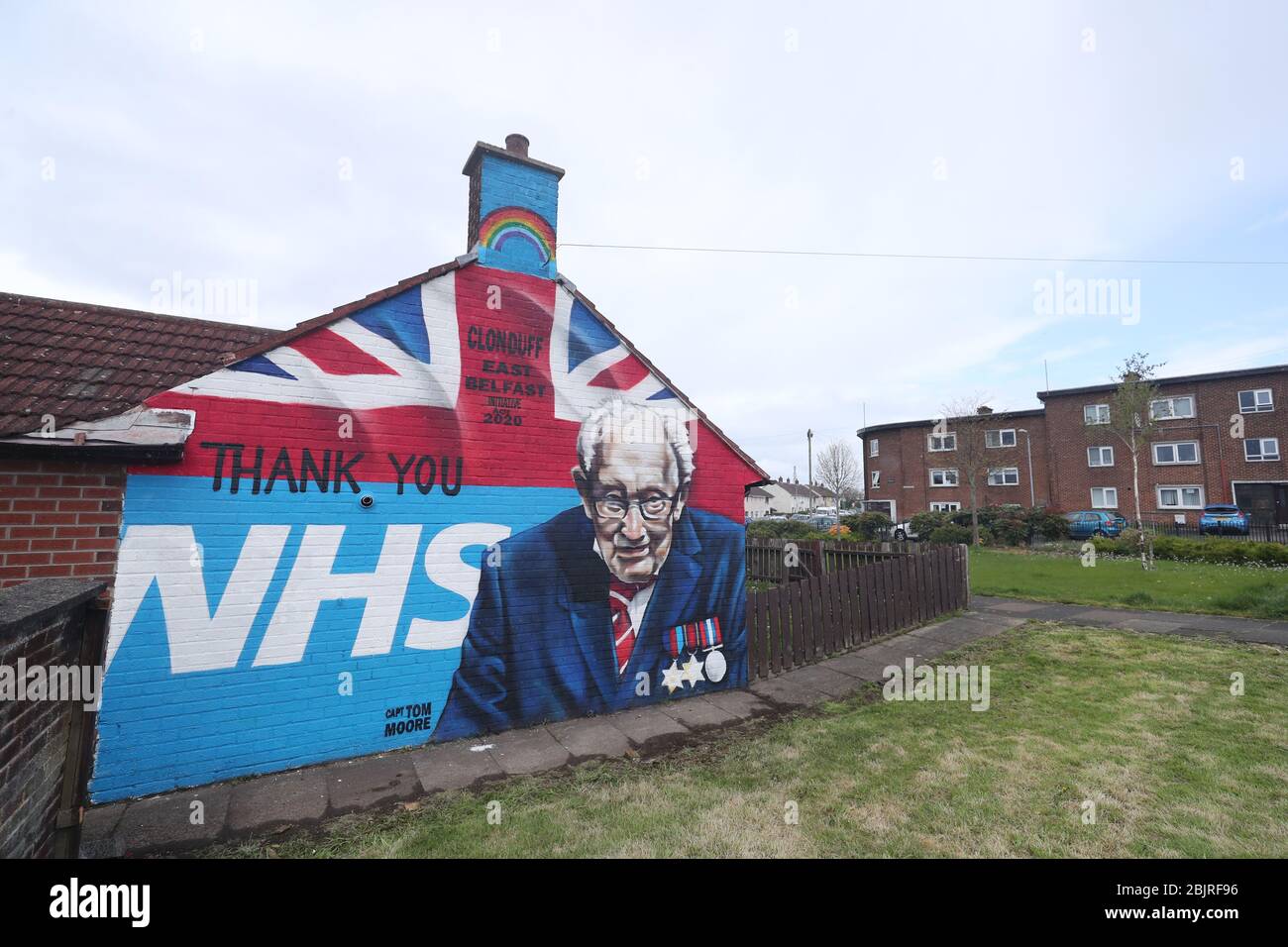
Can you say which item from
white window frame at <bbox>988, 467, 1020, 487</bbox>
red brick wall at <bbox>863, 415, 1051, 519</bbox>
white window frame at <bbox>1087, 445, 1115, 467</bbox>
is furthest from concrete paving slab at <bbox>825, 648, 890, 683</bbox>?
white window frame at <bbox>1087, 445, 1115, 467</bbox>

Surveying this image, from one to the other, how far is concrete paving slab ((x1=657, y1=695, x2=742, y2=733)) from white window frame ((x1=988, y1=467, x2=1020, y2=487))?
37.2 metres

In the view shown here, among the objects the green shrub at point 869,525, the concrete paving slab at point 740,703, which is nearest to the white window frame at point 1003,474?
the green shrub at point 869,525

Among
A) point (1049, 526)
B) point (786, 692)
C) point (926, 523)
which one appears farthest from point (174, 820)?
point (926, 523)

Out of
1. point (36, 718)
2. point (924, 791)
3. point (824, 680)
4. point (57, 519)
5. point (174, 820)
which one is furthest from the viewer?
point (824, 680)

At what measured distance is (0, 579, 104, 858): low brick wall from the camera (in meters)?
2.49

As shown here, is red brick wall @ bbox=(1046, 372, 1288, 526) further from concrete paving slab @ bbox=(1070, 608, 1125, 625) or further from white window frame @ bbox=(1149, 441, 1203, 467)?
concrete paving slab @ bbox=(1070, 608, 1125, 625)

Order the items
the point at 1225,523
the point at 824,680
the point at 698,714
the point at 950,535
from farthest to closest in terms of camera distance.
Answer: the point at 950,535 → the point at 1225,523 → the point at 824,680 → the point at 698,714

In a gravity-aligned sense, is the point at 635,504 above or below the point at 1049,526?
above

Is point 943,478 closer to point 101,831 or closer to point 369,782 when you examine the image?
point 369,782

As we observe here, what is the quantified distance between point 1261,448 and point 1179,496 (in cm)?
415

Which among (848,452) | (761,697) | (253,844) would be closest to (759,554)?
(761,697)

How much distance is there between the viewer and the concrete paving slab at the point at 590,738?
5535 mm

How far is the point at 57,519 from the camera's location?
4445 millimetres
